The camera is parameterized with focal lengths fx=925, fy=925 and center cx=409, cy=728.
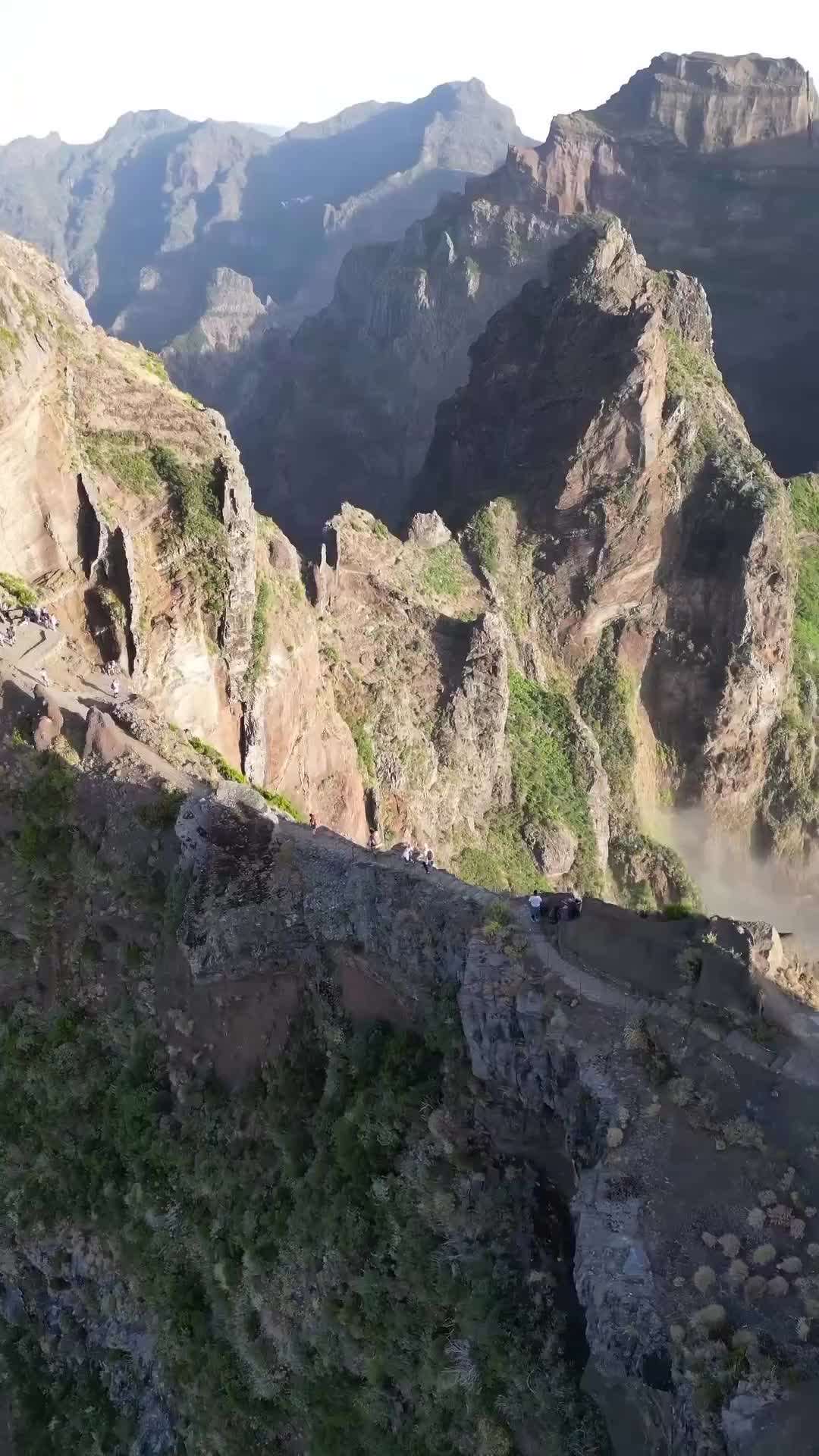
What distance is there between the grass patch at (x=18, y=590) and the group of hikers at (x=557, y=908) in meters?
16.9

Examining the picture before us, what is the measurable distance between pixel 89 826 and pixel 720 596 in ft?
153

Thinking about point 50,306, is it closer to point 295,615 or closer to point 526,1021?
point 295,615

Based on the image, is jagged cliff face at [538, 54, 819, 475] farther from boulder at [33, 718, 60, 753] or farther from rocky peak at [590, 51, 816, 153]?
boulder at [33, 718, 60, 753]

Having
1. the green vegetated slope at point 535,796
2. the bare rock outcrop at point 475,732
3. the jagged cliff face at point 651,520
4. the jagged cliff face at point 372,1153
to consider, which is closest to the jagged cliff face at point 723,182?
the jagged cliff face at point 651,520

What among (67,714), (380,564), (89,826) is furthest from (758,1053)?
(380,564)

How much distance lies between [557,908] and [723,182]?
383 ft

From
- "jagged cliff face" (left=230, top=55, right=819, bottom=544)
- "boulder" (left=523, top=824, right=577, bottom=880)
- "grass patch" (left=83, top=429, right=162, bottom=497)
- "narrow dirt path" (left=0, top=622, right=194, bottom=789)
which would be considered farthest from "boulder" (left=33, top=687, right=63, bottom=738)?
"jagged cliff face" (left=230, top=55, right=819, bottom=544)

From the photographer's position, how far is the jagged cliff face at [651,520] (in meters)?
55.9

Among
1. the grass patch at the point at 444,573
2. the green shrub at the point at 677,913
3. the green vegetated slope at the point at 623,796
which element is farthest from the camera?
the green vegetated slope at the point at 623,796

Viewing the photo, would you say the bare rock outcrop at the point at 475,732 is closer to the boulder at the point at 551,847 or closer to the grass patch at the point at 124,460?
the boulder at the point at 551,847

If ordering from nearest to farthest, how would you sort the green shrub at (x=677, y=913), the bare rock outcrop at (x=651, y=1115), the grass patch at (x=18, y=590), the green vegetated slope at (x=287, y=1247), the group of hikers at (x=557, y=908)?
1. the bare rock outcrop at (x=651, y=1115)
2. the green vegetated slope at (x=287, y=1247)
3. the green shrub at (x=677, y=913)
4. the group of hikers at (x=557, y=908)
5. the grass patch at (x=18, y=590)

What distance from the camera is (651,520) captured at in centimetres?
5672

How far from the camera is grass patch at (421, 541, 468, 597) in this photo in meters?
51.0

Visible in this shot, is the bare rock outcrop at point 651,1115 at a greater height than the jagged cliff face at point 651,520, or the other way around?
the jagged cliff face at point 651,520
